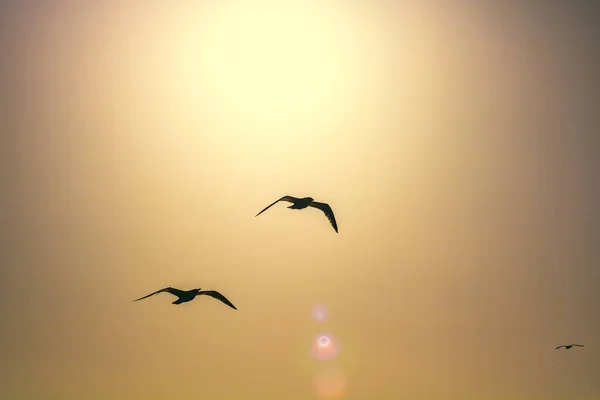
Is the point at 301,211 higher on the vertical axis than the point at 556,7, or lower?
lower

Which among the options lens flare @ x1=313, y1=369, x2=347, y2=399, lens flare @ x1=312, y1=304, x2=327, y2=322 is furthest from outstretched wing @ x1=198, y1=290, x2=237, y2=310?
lens flare @ x1=313, y1=369, x2=347, y2=399

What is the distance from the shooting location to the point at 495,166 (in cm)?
389

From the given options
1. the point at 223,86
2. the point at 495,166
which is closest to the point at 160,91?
the point at 223,86

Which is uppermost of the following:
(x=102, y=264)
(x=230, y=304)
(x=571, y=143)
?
(x=571, y=143)

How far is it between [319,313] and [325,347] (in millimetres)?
261

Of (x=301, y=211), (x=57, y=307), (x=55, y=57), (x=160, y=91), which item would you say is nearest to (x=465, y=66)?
(x=301, y=211)

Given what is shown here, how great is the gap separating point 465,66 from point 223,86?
5.97 ft

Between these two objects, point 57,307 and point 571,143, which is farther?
point 571,143

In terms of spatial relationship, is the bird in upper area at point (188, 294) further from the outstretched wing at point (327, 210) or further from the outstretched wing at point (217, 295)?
the outstretched wing at point (327, 210)

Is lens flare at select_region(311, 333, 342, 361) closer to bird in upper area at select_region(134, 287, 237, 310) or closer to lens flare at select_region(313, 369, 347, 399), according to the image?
lens flare at select_region(313, 369, 347, 399)

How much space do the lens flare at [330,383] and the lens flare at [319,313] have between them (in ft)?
1.37

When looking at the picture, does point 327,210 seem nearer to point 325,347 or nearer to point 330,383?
point 325,347

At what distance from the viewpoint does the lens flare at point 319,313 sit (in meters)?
3.77

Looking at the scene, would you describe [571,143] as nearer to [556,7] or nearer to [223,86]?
[556,7]
